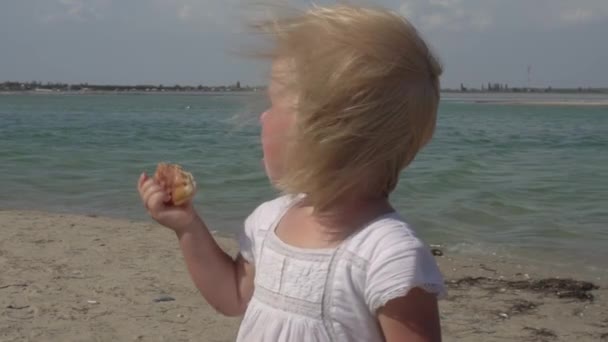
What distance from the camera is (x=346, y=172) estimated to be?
1.68 meters

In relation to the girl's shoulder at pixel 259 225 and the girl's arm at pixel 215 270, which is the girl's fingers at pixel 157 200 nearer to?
the girl's arm at pixel 215 270

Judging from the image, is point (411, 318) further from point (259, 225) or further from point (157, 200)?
point (157, 200)

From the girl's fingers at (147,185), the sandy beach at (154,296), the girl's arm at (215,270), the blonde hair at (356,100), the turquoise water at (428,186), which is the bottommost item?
the turquoise water at (428,186)

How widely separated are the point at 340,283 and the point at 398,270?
133mm

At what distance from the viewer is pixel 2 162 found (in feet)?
48.6

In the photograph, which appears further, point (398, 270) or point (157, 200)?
point (157, 200)

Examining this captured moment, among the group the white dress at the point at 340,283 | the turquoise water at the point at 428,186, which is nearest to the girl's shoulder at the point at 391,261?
the white dress at the point at 340,283

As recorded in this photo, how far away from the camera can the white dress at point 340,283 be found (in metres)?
1.66

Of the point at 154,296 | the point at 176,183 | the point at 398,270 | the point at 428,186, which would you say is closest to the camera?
the point at 398,270

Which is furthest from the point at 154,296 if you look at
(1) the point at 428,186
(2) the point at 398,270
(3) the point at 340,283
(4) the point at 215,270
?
(1) the point at 428,186

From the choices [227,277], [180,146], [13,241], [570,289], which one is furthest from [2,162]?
[227,277]

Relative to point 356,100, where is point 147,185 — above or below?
below

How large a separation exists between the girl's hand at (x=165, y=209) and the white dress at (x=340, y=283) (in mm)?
239

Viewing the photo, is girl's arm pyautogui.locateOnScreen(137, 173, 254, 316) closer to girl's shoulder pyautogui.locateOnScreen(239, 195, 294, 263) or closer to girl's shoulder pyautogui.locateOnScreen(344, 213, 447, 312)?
girl's shoulder pyautogui.locateOnScreen(239, 195, 294, 263)
